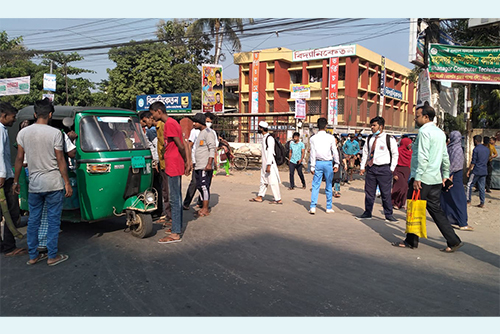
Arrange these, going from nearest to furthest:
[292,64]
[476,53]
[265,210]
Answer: [265,210]
[476,53]
[292,64]

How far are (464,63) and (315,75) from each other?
2530 cm

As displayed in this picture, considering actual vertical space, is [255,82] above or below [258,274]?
above

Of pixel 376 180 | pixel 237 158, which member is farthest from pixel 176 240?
pixel 237 158

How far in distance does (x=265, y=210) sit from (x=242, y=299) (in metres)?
4.70

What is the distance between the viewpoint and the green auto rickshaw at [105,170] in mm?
5332

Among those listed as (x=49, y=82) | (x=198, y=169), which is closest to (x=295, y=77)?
(x=49, y=82)

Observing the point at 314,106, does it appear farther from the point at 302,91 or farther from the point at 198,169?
the point at 198,169

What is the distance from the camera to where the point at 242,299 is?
140 inches

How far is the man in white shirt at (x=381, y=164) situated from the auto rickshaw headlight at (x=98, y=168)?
188 inches

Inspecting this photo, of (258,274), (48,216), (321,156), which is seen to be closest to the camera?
(258,274)

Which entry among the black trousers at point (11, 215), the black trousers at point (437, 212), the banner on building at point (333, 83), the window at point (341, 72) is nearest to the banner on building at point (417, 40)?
the black trousers at point (437, 212)

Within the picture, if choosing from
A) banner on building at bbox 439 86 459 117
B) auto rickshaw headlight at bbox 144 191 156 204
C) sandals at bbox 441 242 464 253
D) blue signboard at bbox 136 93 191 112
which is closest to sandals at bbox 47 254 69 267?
auto rickshaw headlight at bbox 144 191 156 204

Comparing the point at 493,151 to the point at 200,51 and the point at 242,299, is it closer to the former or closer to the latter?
the point at 242,299

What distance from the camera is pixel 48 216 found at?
4527 mm
